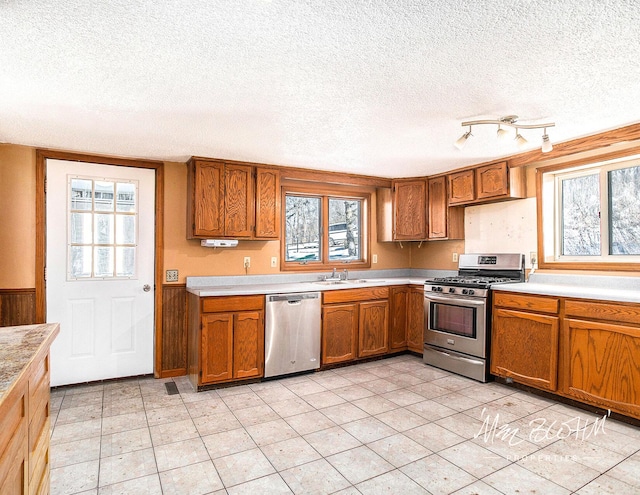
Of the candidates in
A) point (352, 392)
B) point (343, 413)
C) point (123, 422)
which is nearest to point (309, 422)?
point (343, 413)

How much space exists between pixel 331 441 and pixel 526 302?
2018mm

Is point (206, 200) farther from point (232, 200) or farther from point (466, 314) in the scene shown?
point (466, 314)

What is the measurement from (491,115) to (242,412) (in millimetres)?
2765

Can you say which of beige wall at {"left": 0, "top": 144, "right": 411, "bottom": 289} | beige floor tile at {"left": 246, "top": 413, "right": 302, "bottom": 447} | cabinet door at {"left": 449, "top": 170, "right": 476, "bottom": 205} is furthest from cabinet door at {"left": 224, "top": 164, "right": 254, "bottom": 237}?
cabinet door at {"left": 449, "top": 170, "right": 476, "bottom": 205}

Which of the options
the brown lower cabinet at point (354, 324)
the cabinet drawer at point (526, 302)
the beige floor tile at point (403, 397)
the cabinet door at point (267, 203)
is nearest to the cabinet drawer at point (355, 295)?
the brown lower cabinet at point (354, 324)

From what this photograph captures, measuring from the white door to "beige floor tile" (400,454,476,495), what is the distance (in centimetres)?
271

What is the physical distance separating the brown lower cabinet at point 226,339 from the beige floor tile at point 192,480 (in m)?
1.23

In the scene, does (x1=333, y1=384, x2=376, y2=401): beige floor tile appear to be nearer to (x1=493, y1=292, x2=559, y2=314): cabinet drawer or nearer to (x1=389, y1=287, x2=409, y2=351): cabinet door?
(x1=389, y1=287, x2=409, y2=351): cabinet door

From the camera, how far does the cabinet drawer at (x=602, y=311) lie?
264 centimetres

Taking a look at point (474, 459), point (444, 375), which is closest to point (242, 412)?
point (474, 459)

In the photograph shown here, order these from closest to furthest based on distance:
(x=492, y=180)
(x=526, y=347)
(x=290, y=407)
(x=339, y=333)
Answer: (x=290, y=407) < (x=526, y=347) < (x=492, y=180) < (x=339, y=333)

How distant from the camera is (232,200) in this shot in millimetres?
3801

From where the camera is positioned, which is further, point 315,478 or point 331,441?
point 331,441

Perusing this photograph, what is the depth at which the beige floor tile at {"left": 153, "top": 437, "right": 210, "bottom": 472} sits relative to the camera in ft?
7.30
